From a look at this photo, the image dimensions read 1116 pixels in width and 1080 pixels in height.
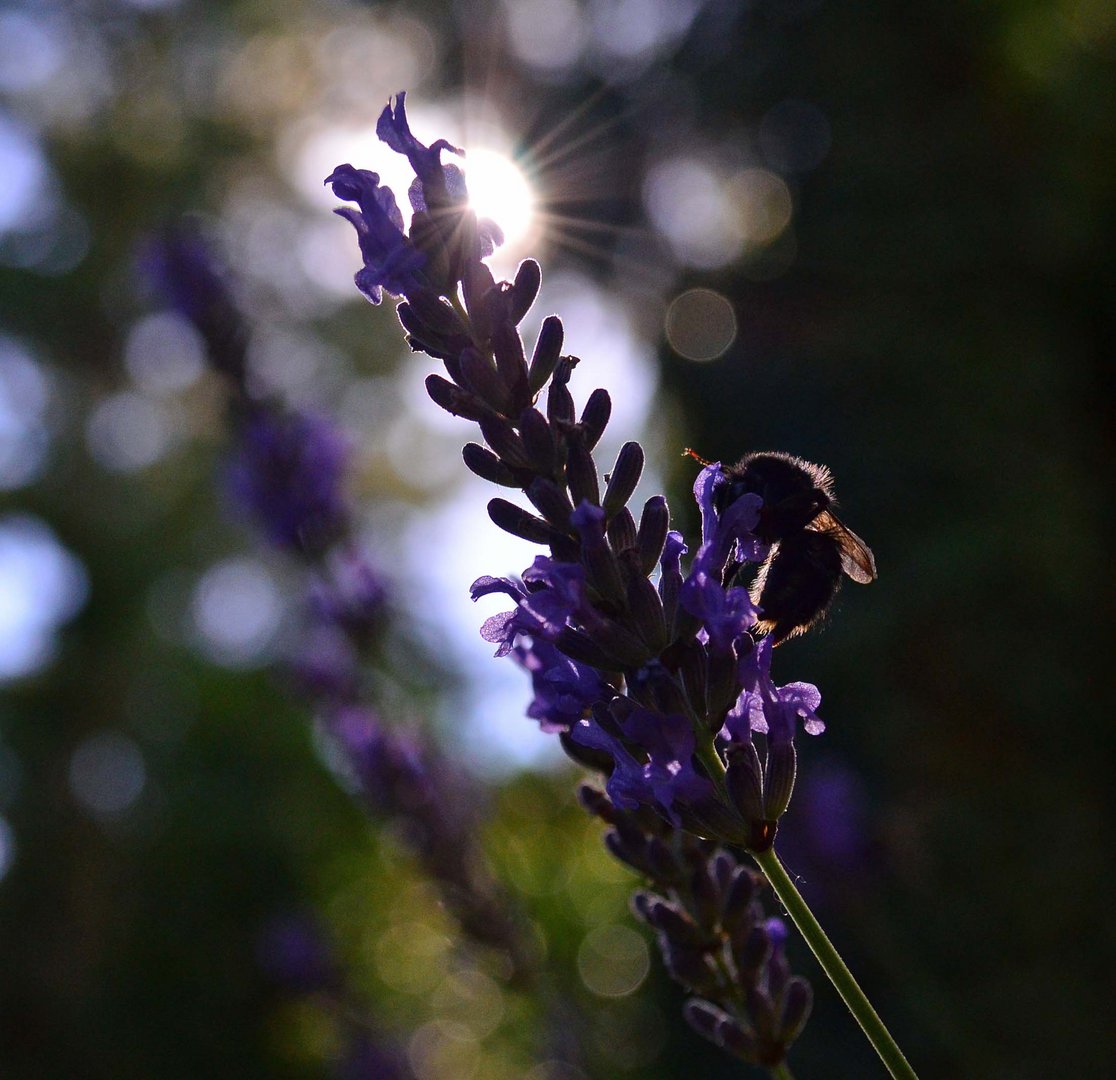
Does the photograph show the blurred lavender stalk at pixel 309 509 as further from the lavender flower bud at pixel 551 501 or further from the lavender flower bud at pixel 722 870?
the lavender flower bud at pixel 551 501

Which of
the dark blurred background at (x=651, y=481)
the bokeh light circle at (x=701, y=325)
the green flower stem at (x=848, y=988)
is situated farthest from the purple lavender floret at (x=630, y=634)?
the bokeh light circle at (x=701, y=325)

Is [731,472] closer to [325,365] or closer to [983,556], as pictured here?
[983,556]

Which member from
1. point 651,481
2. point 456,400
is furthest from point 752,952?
point 651,481

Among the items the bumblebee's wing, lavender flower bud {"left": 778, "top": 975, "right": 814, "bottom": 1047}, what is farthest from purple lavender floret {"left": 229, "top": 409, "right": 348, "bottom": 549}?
lavender flower bud {"left": 778, "top": 975, "right": 814, "bottom": 1047}

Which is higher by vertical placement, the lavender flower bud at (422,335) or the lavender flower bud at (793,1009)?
the lavender flower bud at (422,335)

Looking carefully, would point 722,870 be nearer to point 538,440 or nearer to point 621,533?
point 621,533

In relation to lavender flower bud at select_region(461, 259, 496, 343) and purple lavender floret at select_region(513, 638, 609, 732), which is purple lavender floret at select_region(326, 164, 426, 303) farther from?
purple lavender floret at select_region(513, 638, 609, 732)
